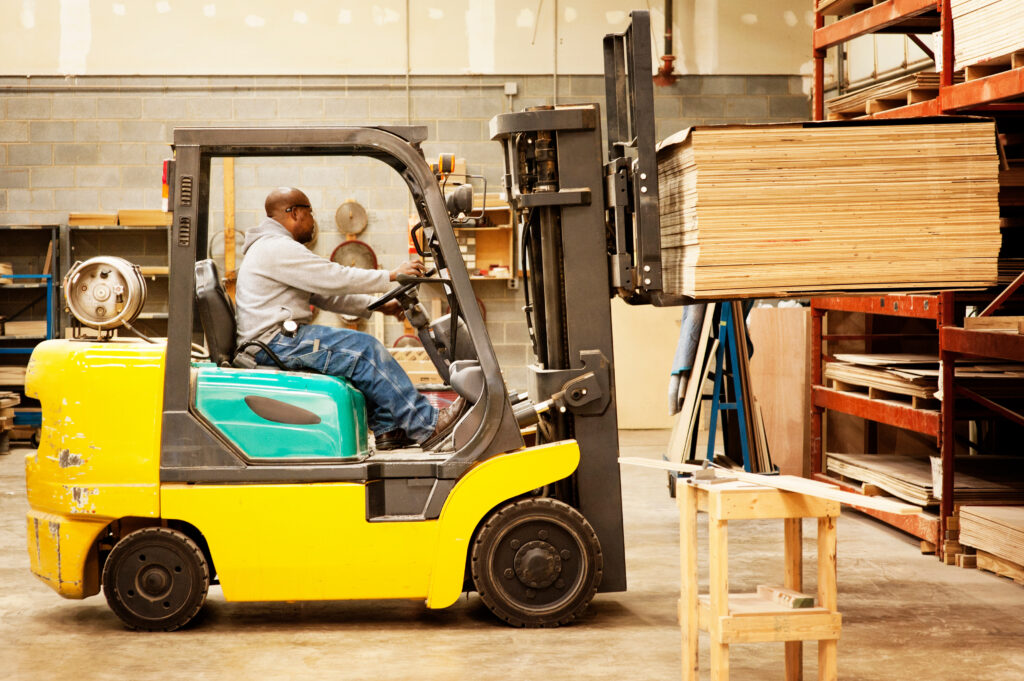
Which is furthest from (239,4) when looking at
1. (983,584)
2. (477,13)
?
(983,584)

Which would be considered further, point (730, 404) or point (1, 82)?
point (1, 82)

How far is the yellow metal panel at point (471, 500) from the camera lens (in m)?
4.93

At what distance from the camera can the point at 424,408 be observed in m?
5.33

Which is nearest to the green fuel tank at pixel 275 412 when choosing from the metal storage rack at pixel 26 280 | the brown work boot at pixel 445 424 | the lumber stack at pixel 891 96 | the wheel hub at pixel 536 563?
the brown work boot at pixel 445 424

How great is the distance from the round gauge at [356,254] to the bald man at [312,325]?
7.06 metres

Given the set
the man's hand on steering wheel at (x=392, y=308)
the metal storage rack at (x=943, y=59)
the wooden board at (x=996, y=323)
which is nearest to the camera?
the metal storage rack at (x=943, y=59)

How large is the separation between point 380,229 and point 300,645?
8.17 metres

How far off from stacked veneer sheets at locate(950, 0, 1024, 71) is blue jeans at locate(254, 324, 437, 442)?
126 inches

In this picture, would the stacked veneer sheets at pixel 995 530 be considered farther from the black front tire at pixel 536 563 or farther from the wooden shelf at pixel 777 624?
the wooden shelf at pixel 777 624

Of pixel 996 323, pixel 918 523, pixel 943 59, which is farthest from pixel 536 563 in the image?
pixel 943 59

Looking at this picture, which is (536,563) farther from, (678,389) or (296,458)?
(678,389)

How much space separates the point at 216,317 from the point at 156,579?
50.2 inches

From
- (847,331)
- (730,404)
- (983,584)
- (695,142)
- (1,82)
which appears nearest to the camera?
(695,142)

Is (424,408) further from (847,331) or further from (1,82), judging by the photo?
(1,82)
